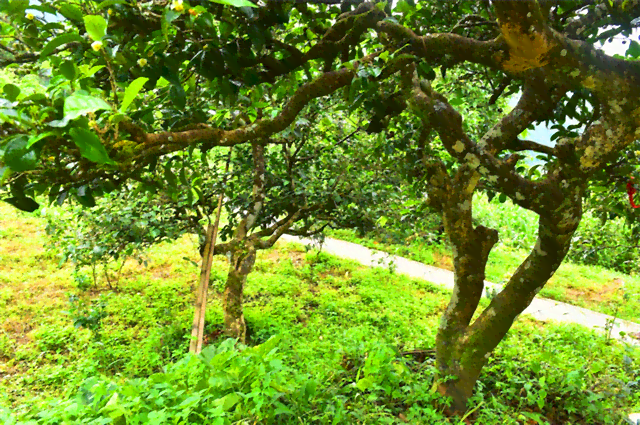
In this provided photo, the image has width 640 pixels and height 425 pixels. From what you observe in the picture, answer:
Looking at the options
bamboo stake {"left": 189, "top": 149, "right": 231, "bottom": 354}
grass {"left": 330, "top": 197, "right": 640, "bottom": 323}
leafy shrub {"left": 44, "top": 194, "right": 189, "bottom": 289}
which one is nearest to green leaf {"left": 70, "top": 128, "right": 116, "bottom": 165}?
bamboo stake {"left": 189, "top": 149, "right": 231, "bottom": 354}

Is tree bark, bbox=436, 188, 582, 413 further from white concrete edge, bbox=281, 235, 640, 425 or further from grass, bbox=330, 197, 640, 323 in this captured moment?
grass, bbox=330, 197, 640, 323

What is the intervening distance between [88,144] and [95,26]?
0.26m

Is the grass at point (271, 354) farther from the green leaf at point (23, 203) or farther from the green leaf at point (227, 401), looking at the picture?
the green leaf at point (23, 203)

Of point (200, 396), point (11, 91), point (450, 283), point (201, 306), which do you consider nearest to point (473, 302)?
point (200, 396)

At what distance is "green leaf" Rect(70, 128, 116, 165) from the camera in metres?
0.67

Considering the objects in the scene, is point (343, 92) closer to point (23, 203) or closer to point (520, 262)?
point (23, 203)

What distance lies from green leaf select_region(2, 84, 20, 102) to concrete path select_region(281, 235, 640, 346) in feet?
12.1

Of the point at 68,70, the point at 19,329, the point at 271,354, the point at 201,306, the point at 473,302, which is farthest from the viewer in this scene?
the point at 19,329

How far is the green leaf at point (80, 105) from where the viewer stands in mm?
617

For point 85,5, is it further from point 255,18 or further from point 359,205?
point 359,205

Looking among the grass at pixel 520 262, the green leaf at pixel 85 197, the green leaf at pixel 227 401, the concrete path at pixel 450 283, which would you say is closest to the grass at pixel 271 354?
the green leaf at pixel 227 401

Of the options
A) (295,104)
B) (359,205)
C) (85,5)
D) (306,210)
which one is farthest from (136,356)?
(85,5)

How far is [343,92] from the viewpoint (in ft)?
6.15

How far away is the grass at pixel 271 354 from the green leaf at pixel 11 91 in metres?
1.04
